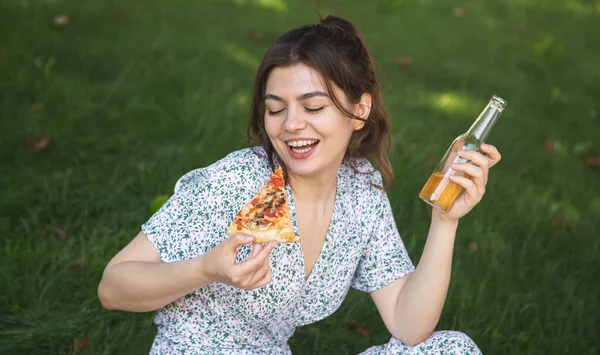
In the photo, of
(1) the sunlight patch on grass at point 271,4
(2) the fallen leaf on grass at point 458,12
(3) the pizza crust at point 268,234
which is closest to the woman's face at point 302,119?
(3) the pizza crust at point 268,234

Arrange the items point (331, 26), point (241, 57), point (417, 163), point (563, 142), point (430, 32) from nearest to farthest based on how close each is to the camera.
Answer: point (331, 26) → point (417, 163) → point (563, 142) → point (241, 57) → point (430, 32)

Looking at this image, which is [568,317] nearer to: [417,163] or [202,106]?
[417,163]

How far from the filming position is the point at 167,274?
2.61 m

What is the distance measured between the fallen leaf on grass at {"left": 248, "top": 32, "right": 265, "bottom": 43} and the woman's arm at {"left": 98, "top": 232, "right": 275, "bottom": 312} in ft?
15.7

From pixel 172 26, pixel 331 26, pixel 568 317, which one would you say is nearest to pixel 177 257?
pixel 331 26

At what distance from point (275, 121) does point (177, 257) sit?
62cm

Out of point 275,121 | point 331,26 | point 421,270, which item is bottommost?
point 421,270

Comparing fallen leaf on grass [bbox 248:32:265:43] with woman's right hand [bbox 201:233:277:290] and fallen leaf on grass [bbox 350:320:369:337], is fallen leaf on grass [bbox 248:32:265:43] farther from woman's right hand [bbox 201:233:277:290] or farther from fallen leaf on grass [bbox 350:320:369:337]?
woman's right hand [bbox 201:233:277:290]

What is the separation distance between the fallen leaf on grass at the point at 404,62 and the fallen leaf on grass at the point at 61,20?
10.1 ft

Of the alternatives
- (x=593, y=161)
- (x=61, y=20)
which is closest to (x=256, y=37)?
(x=61, y=20)

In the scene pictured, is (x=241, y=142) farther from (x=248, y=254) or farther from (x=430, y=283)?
(x=430, y=283)

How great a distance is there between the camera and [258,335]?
3119 millimetres

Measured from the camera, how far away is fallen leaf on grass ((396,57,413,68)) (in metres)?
7.46

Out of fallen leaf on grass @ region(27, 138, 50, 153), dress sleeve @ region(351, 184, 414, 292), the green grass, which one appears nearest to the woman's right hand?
dress sleeve @ region(351, 184, 414, 292)
